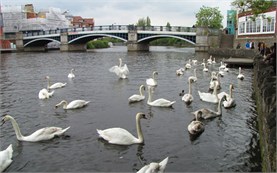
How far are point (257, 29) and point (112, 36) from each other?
125 feet

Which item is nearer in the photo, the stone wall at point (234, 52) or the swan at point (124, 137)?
the swan at point (124, 137)

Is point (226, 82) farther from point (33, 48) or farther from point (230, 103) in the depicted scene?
point (33, 48)

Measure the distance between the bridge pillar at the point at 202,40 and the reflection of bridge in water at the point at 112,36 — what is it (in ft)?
4.37

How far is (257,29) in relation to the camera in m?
55.4

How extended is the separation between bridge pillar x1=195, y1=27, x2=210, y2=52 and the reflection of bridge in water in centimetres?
133

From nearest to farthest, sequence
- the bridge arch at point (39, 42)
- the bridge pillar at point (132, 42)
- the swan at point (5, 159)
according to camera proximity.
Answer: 1. the swan at point (5, 159)
2. the bridge pillar at point (132, 42)
3. the bridge arch at point (39, 42)

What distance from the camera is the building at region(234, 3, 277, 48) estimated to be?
50594 millimetres

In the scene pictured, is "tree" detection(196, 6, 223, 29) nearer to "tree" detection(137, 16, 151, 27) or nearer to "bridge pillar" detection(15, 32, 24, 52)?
"bridge pillar" detection(15, 32, 24, 52)

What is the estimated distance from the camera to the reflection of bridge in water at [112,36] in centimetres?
7394

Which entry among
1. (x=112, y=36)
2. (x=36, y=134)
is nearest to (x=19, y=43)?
(x=112, y=36)

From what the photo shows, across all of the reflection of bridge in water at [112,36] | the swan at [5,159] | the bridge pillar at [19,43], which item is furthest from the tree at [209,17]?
the swan at [5,159]

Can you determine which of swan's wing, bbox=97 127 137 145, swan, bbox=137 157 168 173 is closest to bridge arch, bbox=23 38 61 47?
swan's wing, bbox=97 127 137 145

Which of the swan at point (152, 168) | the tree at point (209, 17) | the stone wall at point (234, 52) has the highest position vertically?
the tree at point (209, 17)

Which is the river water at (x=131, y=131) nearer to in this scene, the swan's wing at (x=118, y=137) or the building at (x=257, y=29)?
the swan's wing at (x=118, y=137)
